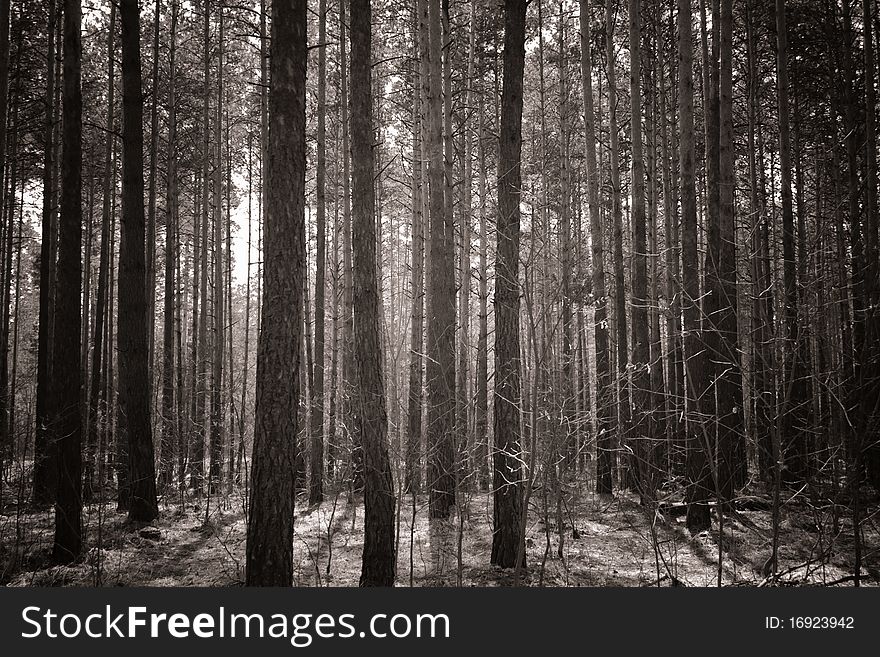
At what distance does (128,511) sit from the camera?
30.5 ft

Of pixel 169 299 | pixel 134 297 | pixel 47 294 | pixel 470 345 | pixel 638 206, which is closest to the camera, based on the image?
pixel 134 297

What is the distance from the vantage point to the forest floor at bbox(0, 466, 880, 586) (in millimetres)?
5816

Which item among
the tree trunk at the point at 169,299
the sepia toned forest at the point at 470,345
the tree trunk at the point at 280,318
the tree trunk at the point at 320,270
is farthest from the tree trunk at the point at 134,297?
the tree trunk at the point at 280,318

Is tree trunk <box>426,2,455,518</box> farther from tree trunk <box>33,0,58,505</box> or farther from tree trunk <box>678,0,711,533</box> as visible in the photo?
tree trunk <box>33,0,58,505</box>

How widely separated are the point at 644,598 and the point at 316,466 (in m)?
7.98

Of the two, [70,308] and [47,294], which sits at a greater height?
[47,294]

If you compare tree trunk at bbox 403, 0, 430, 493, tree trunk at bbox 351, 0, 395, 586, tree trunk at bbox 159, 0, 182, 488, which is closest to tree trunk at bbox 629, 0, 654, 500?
tree trunk at bbox 403, 0, 430, 493

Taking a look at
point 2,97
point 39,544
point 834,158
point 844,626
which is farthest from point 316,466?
point 834,158

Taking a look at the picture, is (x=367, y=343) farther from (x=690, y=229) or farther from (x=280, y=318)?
(x=690, y=229)

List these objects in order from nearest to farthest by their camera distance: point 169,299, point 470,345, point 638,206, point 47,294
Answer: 1. point 470,345
2. point 638,206
3. point 47,294
4. point 169,299

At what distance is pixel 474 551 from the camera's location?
708cm

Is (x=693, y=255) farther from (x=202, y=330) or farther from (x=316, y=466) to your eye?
(x=202, y=330)

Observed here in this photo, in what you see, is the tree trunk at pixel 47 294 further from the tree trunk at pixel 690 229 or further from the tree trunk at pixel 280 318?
the tree trunk at pixel 690 229

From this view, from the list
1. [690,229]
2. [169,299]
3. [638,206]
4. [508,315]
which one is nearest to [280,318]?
[508,315]
